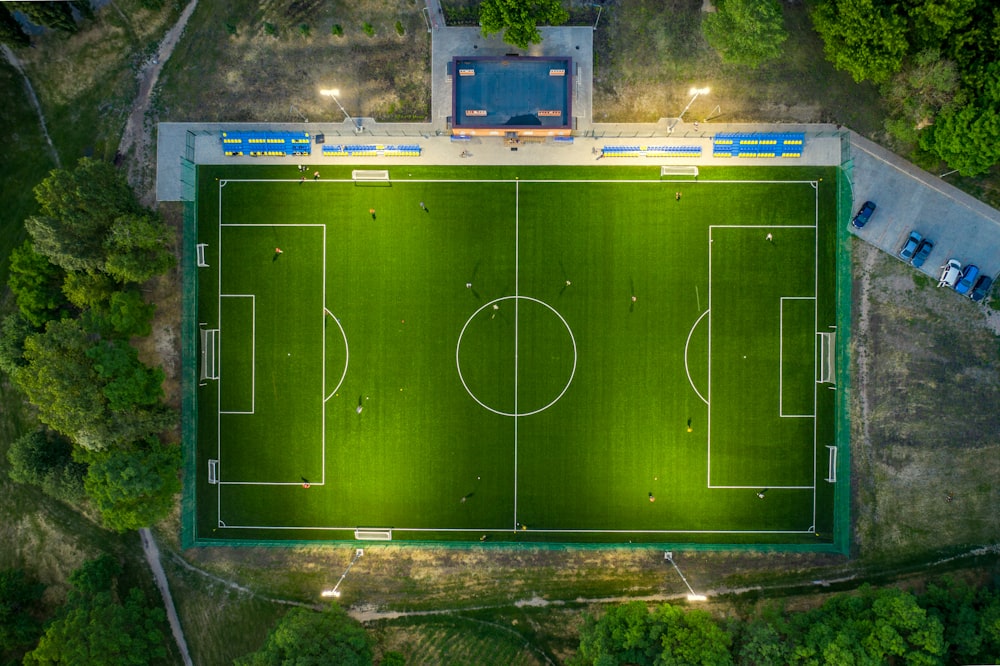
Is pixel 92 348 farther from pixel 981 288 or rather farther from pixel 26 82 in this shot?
pixel 981 288

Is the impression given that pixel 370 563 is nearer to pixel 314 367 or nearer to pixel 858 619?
pixel 314 367

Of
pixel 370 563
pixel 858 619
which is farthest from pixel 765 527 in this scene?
pixel 370 563

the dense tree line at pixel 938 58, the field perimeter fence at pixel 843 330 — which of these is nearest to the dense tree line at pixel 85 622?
the field perimeter fence at pixel 843 330

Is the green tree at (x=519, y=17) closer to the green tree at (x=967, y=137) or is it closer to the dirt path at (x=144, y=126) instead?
the dirt path at (x=144, y=126)

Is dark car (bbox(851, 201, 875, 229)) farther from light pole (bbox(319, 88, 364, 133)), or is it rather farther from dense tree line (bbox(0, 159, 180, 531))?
dense tree line (bbox(0, 159, 180, 531))

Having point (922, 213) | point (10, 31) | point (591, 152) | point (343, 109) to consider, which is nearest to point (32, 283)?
point (10, 31)

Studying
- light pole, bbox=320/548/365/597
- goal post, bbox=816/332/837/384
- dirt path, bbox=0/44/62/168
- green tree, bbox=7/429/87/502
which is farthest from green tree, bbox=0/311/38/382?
goal post, bbox=816/332/837/384

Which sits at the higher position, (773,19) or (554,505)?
(773,19)

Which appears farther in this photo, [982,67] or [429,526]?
[429,526]
